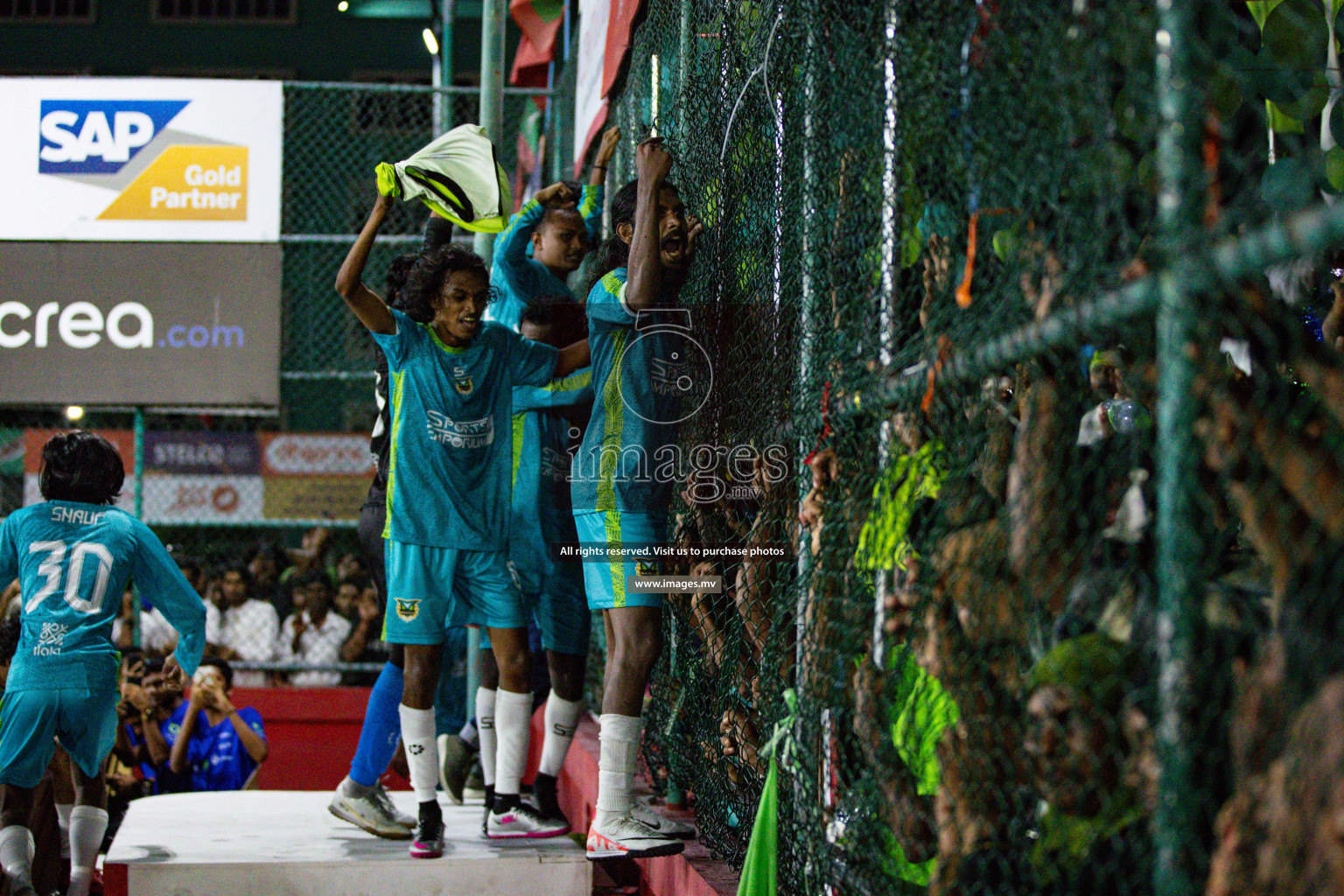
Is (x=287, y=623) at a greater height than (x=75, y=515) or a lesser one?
lesser

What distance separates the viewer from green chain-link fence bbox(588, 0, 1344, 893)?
4.20ft

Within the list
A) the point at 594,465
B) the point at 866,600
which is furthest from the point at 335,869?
the point at 866,600

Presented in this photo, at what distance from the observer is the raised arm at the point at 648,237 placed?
3.57 metres

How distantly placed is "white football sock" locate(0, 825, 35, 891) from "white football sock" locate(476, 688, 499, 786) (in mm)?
1468

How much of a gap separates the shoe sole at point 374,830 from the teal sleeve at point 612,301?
5.72 feet

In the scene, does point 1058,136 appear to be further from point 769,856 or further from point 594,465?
point 594,465

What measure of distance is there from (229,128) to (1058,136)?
6.85 meters

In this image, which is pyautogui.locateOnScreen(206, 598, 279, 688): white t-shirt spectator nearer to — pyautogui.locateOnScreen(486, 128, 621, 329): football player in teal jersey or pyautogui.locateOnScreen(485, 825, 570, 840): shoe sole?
pyautogui.locateOnScreen(486, 128, 621, 329): football player in teal jersey

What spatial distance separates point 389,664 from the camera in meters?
4.29

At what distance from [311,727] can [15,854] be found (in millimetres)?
3655

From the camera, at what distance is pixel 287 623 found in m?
9.20

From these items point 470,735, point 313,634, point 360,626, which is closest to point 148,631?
point 313,634

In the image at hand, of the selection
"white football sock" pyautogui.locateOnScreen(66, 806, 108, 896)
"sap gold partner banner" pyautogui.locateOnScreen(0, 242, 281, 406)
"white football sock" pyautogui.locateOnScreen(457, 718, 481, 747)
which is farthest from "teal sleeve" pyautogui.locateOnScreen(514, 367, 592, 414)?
"sap gold partner banner" pyautogui.locateOnScreen(0, 242, 281, 406)

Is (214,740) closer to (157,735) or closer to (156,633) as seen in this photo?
(157,735)
